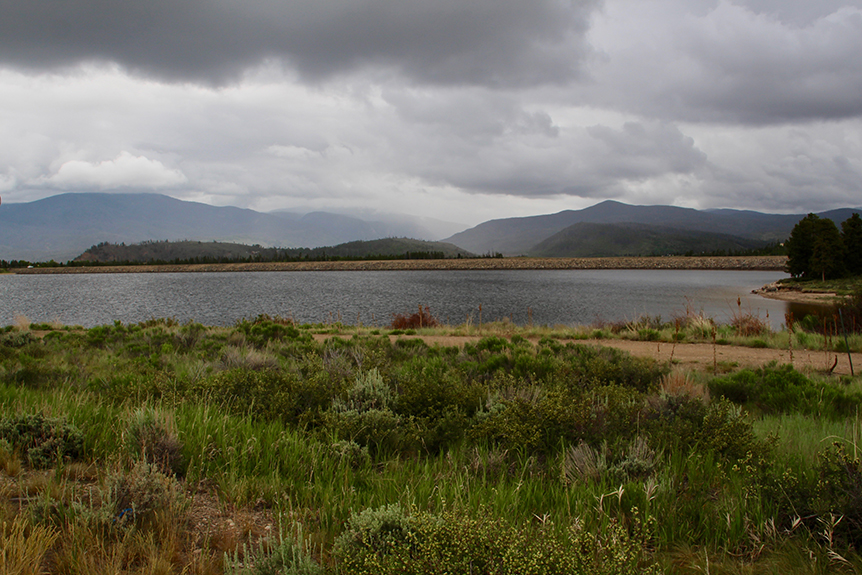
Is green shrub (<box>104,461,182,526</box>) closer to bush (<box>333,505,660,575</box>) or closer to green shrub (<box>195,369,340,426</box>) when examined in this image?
bush (<box>333,505,660,575</box>)

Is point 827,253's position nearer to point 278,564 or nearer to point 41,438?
point 278,564

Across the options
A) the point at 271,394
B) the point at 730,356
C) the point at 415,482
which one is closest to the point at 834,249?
the point at 730,356

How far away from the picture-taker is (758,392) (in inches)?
304

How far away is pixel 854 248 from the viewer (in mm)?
43656

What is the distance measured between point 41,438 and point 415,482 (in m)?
3.34

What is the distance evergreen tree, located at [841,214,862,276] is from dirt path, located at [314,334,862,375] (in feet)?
137

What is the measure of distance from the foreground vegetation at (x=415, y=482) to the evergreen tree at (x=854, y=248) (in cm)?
5025

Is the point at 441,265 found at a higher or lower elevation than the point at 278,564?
higher

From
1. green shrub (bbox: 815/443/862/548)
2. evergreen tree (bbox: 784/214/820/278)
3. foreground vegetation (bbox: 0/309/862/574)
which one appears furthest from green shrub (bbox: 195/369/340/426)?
evergreen tree (bbox: 784/214/820/278)

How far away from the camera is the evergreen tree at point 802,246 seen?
47219mm

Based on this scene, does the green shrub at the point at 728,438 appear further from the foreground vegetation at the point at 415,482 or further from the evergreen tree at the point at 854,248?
the evergreen tree at the point at 854,248

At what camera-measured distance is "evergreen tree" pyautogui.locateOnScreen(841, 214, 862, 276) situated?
43438 millimetres

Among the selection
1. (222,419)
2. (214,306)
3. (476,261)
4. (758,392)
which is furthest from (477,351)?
(476,261)

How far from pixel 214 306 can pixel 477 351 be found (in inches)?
1380
